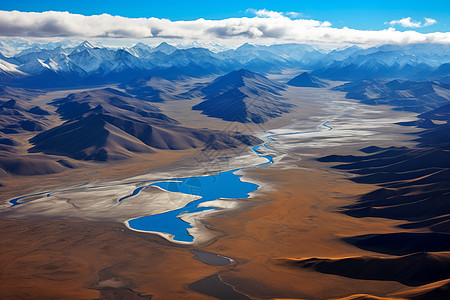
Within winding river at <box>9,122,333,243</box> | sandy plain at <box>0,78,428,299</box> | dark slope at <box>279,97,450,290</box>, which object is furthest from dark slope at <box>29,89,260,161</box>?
dark slope at <box>279,97,450,290</box>

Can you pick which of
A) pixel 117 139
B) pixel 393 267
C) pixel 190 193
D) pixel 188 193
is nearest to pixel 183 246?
pixel 393 267

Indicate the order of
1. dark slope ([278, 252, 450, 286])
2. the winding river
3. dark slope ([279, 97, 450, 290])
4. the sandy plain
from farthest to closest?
the winding river
the sandy plain
dark slope ([279, 97, 450, 290])
dark slope ([278, 252, 450, 286])

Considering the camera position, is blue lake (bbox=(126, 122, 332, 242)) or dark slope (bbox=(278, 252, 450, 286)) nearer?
dark slope (bbox=(278, 252, 450, 286))

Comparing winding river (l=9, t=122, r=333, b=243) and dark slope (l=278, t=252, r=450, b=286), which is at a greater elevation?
dark slope (l=278, t=252, r=450, b=286)

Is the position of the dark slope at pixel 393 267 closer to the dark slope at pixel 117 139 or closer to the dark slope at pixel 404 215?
the dark slope at pixel 404 215

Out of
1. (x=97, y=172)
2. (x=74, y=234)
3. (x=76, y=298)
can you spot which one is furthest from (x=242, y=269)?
(x=97, y=172)

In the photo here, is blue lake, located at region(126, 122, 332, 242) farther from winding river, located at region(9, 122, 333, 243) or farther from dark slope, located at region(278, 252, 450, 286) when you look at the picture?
dark slope, located at region(278, 252, 450, 286)

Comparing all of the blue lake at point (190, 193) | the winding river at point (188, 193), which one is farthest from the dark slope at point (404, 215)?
the blue lake at point (190, 193)

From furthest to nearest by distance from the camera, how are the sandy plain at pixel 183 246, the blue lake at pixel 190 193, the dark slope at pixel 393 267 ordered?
1. the blue lake at pixel 190 193
2. the sandy plain at pixel 183 246
3. the dark slope at pixel 393 267
